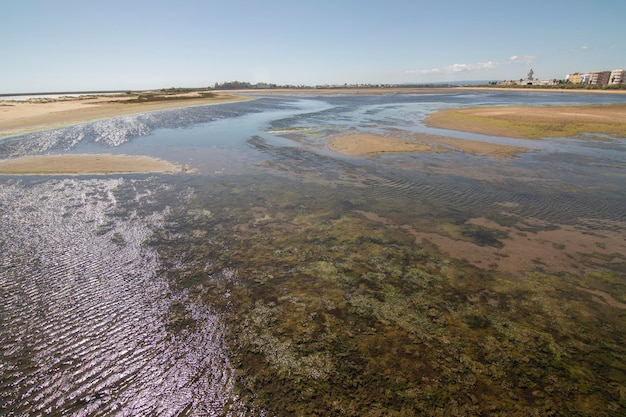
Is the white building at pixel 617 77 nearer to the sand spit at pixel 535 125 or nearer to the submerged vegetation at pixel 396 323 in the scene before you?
the sand spit at pixel 535 125

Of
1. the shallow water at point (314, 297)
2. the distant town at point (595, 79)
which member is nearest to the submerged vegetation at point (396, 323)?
the shallow water at point (314, 297)

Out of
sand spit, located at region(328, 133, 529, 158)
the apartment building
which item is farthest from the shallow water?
the apartment building

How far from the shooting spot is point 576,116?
92.3 ft

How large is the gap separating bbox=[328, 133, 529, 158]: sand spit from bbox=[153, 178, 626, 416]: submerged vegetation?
948cm

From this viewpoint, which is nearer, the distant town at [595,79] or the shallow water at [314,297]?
the shallow water at [314,297]

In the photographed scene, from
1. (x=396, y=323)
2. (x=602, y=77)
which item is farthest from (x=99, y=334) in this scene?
(x=602, y=77)

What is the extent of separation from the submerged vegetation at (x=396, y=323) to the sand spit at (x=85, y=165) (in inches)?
297

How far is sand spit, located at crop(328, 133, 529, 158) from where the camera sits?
16.5m

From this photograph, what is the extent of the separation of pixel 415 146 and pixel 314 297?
1428cm

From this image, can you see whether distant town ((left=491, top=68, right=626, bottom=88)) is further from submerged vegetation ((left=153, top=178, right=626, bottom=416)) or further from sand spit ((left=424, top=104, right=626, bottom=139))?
submerged vegetation ((left=153, top=178, right=626, bottom=416))

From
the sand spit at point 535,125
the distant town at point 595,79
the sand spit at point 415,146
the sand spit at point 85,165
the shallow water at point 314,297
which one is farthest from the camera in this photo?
the distant town at point 595,79

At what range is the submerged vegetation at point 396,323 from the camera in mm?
3791

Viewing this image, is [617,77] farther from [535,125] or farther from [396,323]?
[396,323]

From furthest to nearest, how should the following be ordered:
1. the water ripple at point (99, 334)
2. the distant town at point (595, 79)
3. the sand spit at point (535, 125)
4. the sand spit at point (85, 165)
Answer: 1. the distant town at point (595, 79)
2. the sand spit at point (535, 125)
3. the sand spit at point (85, 165)
4. the water ripple at point (99, 334)
